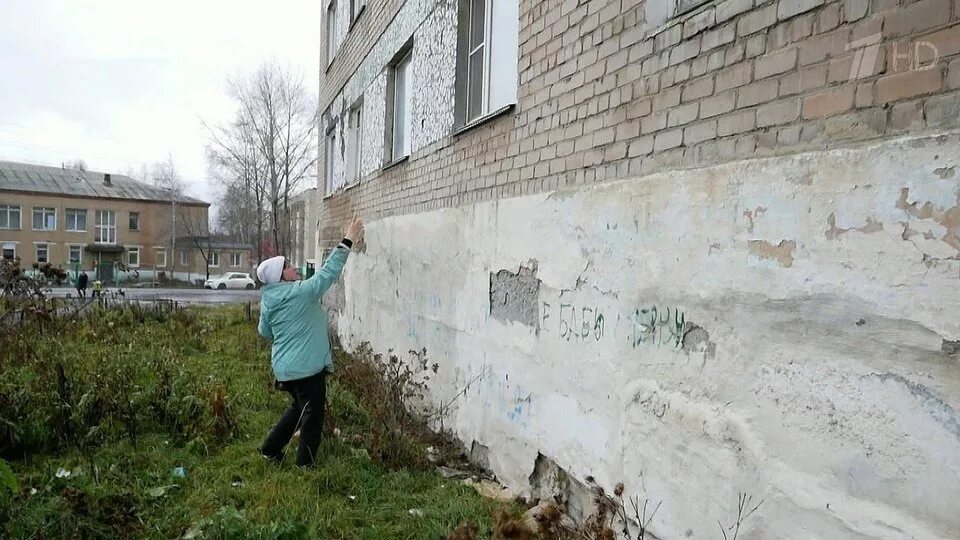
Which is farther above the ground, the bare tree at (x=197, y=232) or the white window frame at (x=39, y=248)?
the bare tree at (x=197, y=232)

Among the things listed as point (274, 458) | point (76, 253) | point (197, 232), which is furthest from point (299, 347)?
point (197, 232)

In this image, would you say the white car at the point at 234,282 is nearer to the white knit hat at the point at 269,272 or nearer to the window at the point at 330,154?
the window at the point at 330,154

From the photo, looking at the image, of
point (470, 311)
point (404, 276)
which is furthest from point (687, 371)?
point (404, 276)

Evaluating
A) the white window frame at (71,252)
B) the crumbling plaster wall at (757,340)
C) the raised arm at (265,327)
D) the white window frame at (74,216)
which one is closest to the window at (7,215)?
the white window frame at (74,216)

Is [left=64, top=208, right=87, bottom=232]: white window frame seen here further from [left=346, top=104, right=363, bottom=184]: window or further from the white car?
[left=346, top=104, right=363, bottom=184]: window

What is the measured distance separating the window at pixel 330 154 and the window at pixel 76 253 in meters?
41.4

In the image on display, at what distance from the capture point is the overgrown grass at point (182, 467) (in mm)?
3369

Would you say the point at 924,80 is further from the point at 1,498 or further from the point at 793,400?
the point at 1,498

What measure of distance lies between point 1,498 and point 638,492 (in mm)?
3178

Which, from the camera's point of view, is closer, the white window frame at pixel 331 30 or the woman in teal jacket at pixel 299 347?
the woman in teal jacket at pixel 299 347

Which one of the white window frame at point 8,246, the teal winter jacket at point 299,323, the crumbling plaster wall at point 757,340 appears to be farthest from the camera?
the white window frame at point 8,246

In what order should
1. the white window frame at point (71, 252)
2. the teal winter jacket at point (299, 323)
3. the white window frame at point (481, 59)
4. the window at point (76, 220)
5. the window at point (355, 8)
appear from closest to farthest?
the teal winter jacket at point (299, 323)
the white window frame at point (481, 59)
the window at point (355, 8)
the white window frame at point (71, 252)
the window at point (76, 220)

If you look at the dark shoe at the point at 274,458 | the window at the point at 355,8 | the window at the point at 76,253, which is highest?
the window at the point at 355,8

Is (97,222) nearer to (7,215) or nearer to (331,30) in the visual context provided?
(7,215)
